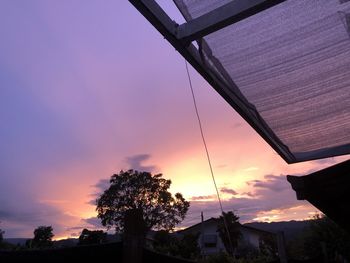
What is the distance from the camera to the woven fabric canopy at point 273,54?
1.43 meters

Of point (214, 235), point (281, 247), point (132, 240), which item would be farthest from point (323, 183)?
point (214, 235)

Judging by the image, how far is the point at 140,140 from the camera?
10.8m

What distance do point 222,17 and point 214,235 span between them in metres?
38.7

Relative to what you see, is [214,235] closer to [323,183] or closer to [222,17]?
[323,183]

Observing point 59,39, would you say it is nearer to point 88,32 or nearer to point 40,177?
point 88,32

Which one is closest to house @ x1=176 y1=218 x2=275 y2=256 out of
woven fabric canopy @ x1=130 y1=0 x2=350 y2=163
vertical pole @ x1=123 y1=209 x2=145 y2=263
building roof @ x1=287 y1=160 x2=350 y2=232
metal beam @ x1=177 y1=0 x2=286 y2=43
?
building roof @ x1=287 y1=160 x2=350 y2=232

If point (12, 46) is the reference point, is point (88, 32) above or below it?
below

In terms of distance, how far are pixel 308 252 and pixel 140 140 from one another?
10.8 meters

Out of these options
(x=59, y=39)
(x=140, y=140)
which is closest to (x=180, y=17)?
(x=59, y=39)

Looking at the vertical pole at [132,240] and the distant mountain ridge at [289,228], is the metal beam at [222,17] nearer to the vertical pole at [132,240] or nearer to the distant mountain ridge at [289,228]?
the vertical pole at [132,240]

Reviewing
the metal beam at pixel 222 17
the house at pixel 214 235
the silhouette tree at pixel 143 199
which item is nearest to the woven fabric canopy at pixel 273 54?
the metal beam at pixel 222 17

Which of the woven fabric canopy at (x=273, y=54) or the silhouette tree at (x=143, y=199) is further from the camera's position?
the silhouette tree at (x=143, y=199)

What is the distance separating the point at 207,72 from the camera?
182 cm

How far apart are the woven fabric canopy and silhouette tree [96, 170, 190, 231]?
32.1 meters
